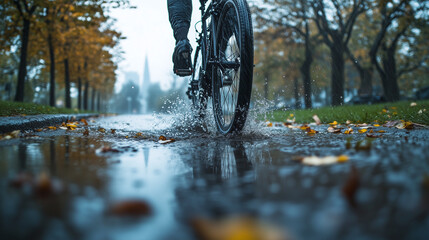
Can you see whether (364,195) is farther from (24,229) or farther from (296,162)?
(24,229)

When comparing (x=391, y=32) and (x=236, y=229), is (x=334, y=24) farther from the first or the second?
(x=236, y=229)

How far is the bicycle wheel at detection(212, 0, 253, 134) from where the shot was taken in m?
3.01

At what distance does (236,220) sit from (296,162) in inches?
35.8

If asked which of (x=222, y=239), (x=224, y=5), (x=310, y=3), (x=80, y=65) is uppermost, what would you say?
(x=310, y=3)

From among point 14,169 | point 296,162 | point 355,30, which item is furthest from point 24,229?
point 355,30

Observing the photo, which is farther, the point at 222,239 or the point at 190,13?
the point at 190,13

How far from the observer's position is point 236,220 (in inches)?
34.4

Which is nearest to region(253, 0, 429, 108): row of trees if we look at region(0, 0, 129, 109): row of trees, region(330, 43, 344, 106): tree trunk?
region(330, 43, 344, 106): tree trunk

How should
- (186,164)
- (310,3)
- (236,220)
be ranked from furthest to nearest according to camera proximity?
(310,3), (186,164), (236,220)

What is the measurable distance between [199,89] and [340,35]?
16.4m

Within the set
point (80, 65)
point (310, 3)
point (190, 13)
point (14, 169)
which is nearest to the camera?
point (14, 169)

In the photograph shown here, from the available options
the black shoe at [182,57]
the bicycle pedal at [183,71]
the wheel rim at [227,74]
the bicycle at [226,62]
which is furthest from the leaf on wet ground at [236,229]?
the bicycle pedal at [183,71]

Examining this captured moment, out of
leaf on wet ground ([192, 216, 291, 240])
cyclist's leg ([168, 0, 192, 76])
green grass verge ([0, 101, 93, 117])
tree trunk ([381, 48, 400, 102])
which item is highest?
tree trunk ([381, 48, 400, 102])

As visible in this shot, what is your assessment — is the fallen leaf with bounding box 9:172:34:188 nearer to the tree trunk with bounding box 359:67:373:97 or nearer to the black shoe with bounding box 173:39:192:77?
the black shoe with bounding box 173:39:192:77
